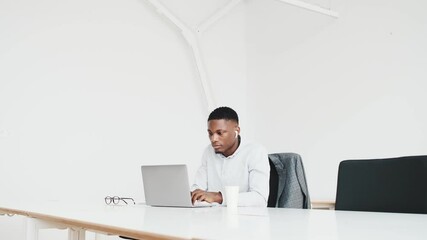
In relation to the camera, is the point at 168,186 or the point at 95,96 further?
the point at 95,96

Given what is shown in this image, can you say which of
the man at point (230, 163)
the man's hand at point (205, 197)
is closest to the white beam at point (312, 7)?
the man at point (230, 163)

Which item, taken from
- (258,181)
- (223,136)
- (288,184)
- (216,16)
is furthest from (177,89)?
(258,181)

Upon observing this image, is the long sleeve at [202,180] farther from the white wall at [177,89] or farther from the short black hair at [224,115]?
the white wall at [177,89]

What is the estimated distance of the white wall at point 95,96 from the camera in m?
3.49

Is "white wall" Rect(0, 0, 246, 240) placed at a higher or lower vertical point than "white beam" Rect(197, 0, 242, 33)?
lower

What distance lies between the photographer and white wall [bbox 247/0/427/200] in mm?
3488

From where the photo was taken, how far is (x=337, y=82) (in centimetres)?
398

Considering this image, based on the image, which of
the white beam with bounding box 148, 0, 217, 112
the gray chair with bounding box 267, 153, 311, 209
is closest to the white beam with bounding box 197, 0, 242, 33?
the white beam with bounding box 148, 0, 217, 112

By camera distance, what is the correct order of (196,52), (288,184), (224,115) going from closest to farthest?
(288,184) < (224,115) < (196,52)

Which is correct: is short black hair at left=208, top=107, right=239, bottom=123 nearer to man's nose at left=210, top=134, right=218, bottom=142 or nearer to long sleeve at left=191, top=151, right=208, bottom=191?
man's nose at left=210, top=134, right=218, bottom=142

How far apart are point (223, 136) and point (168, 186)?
673 millimetres

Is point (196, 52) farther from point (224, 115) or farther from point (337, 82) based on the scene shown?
point (224, 115)

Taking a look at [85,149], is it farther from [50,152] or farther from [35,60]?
[35,60]

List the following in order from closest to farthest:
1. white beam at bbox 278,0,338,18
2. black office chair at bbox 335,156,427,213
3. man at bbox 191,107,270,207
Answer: black office chair at bbox 335,156,427,213
man at bbox 191,107,270,207
white beam at bbox 278,0,338,18
